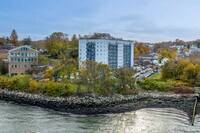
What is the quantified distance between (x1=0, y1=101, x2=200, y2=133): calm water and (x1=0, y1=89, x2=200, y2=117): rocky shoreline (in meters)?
1.17

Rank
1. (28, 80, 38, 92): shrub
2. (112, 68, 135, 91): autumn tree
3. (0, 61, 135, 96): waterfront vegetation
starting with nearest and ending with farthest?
(0, 61, 135, 96): waterfront vegetation < (112, 68, 135, 91): autumn tree < (28, 80, 38, 92): shrub

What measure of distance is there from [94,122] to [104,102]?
4560 mm

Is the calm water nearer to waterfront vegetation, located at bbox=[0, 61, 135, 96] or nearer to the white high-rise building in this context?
waterfront vegetation, located at bbox=[0, 61, 135, 96]

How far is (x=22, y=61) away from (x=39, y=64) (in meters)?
2.55

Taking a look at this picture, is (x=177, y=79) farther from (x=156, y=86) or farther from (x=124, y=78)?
(x=124, y=78)

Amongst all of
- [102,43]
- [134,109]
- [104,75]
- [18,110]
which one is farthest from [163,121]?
[102,43]

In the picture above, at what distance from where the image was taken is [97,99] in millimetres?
22625

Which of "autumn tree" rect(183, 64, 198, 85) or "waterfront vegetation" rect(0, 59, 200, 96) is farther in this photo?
"autumn tree" rect(183, 64, 198, 85)

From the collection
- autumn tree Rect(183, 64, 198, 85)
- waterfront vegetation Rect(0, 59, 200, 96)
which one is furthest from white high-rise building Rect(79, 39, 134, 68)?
autumn tree Rect(183, 64, 198, 85)

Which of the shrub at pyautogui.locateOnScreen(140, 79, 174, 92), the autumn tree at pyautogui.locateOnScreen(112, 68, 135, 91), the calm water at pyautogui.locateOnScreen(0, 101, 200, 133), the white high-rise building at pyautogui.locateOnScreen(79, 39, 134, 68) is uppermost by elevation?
the white high-rise building at pyautogui.locateOnScreen(79, 39, 134, 68)

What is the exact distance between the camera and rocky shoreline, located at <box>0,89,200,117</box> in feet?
69.7

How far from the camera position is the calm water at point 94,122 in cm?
1587

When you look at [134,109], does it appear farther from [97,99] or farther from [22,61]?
[22,61]

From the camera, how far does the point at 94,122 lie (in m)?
17.7
